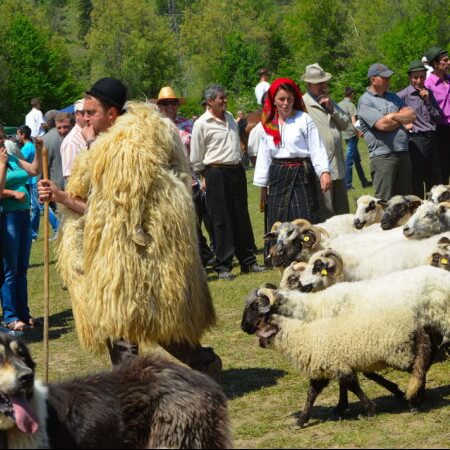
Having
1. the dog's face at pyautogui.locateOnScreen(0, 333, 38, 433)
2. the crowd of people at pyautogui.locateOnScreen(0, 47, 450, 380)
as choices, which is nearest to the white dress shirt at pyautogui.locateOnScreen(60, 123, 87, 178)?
the crowd of people at pyautogui.locateOnScreen(0, 47, 450, 380)

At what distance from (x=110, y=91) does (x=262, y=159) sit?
3434 millimetres

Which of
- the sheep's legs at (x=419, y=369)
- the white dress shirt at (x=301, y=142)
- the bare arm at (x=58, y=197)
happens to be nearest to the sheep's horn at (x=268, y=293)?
the sheep's legs at (x=419, y=369)

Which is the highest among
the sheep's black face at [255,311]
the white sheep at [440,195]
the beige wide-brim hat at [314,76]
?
the beige wide-brim hat at [314,76]

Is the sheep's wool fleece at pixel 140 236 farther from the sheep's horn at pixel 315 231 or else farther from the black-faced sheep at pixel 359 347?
the sheep's horn at pixel 315 231

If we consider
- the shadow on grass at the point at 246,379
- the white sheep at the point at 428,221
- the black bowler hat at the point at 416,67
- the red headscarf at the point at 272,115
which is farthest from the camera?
the black bowler hat at the point at 416,67

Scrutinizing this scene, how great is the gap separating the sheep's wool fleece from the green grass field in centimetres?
91

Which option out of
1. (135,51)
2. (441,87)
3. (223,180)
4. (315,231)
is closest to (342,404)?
(315,231)

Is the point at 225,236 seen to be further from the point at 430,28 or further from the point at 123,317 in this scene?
the point at 430,28

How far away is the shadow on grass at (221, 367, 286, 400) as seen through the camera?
798 centimetres

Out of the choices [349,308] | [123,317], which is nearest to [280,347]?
[349,308]

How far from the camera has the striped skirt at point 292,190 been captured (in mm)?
9914

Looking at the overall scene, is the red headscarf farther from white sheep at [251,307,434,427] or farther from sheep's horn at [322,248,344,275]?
white sheep at [251,307,434,427]

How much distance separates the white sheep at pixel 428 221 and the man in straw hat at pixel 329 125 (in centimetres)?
190

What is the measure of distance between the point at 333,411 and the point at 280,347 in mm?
611
